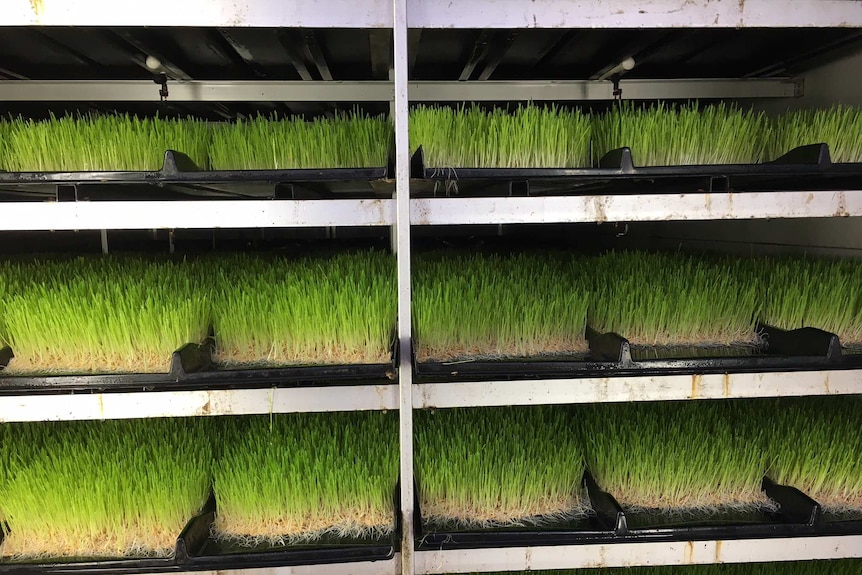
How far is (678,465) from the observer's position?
47.7 inches

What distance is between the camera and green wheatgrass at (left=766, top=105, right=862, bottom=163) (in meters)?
1.23

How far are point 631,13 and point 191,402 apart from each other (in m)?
1.23

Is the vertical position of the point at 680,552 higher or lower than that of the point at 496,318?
lower

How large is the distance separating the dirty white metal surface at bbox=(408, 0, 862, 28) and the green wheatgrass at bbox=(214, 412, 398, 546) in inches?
38.1

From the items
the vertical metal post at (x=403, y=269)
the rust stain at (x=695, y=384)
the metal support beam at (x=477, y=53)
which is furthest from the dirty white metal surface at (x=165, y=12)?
the rust stain at (x=695, y=384)

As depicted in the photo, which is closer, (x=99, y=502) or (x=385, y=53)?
(x=99, y=502)

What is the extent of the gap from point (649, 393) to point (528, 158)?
623 millimetres

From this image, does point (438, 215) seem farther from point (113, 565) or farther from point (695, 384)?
point (113, 565)

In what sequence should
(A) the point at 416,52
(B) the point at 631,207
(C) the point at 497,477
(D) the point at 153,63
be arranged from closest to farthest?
(B) the point at 631,207 < (C) the point at 497,477 < (D) the point at 153,63 < (A) the point at 416,52

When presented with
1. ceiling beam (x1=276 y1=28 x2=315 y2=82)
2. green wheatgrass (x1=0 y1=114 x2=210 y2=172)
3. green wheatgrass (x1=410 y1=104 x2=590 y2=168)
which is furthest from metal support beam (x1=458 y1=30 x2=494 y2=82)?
green wheatgrass (x1=0 y1=114 x2=210 y2=172)

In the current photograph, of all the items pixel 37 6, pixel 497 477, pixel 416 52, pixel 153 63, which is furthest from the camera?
pixel 416 52

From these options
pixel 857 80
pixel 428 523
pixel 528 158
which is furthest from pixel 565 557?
pixel 857 80

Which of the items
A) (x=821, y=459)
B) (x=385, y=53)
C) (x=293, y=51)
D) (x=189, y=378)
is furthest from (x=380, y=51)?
(x=821, y=459)

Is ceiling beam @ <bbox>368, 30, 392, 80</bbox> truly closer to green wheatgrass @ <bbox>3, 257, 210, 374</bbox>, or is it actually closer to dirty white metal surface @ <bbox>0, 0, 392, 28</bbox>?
dirty white metal surface @ <bbox>0, 0, 392, 28</bbox>
